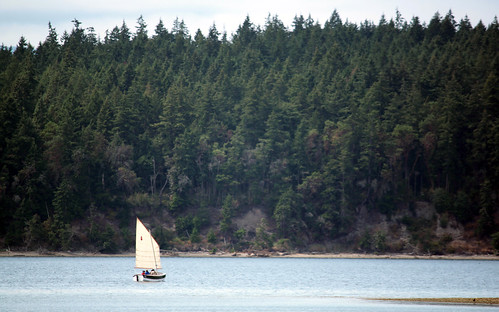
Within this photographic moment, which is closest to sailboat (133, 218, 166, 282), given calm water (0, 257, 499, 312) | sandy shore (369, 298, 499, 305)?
calm water (0, 257, 499, 312)

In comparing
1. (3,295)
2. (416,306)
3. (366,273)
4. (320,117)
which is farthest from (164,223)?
(416,306)

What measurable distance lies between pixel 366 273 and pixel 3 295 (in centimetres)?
4975

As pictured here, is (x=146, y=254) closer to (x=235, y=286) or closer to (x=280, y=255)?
(x=235, y=286)

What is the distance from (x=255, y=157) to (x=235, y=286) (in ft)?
227

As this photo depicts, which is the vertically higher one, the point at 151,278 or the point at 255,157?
the point at 255,157

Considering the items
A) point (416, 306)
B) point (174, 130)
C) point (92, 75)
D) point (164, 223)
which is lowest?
point (416, 306)

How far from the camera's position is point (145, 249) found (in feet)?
235

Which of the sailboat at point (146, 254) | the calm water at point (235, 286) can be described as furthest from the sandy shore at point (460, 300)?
the sailboat at point (146, 254)

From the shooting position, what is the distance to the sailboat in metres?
71.4

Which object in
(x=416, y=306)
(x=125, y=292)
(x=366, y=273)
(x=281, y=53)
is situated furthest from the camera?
(x=281, y=53)

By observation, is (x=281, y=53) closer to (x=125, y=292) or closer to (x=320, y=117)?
(x=320, y=117)

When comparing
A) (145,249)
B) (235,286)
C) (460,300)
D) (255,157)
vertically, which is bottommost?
(460,300)

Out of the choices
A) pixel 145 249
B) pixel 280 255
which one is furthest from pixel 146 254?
pixel 280 255

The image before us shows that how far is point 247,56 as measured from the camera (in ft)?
588
